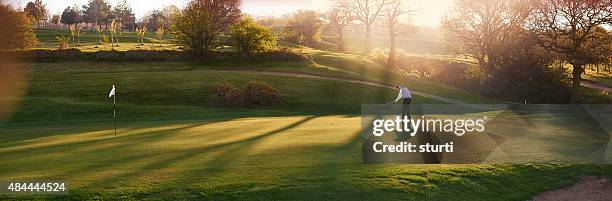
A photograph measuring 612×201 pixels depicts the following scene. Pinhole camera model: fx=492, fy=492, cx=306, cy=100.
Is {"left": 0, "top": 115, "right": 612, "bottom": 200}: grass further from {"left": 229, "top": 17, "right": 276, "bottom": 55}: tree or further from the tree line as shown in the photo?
{"left": 229, "top": 17, "right": 276, "bottom": 55}: tree

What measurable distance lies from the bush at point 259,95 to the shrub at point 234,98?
459 millimetres

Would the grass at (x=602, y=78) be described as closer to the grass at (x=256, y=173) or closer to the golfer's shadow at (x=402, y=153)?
the golfer's shadow at (x=402, y=153)

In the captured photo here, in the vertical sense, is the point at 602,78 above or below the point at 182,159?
above

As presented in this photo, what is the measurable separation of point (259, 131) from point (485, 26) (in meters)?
47.0

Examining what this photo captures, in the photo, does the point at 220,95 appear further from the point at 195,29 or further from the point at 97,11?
the point at 97,11

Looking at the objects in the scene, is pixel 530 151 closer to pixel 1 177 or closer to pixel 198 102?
pixel 1 177

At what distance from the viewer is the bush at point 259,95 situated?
4428cm

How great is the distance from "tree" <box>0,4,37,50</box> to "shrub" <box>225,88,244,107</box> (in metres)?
33.1

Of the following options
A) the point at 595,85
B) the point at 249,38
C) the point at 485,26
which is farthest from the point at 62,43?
the point at 595,85

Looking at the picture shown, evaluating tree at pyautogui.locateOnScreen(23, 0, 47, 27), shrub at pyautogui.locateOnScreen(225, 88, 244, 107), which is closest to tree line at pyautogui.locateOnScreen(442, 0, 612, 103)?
shrub at pyautogui.locateOnScreen(225, 88, 244, 107)

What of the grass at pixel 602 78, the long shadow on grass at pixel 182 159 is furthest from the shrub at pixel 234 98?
the grass at pixel 602 78

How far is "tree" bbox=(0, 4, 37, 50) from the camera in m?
60.6

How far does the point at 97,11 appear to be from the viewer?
466ft

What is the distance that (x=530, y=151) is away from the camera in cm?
1761
